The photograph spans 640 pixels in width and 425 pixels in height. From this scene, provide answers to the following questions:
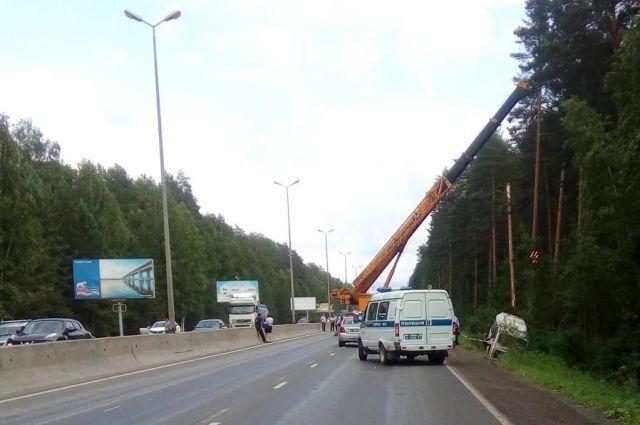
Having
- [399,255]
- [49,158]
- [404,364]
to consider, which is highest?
[49,158]

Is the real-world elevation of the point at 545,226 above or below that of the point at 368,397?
above

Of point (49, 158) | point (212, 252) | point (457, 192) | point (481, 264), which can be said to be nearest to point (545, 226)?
point (457, 192)

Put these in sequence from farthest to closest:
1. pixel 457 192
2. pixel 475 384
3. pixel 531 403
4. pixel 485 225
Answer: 1. pixel 457 192
2. pixel 485 225
3. pixel 475 384
4. pixel 531 403

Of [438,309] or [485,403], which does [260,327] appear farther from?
[485,403]

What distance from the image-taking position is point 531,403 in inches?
565

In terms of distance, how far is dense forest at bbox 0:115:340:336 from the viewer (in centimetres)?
6012

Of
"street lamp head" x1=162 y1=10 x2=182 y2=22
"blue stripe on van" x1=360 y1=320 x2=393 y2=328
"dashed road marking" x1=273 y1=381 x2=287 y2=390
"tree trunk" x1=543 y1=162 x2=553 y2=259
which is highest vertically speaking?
"street lamp head" x1=162 y1=10 x2=182 y2=22

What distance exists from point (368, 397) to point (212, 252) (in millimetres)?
107743

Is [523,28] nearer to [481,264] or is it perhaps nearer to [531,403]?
[531,403]

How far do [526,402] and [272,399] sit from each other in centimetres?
499

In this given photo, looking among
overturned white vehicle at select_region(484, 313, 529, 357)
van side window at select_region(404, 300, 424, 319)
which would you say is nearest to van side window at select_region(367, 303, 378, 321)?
van side window at select_region(404, 300, 424, 319)

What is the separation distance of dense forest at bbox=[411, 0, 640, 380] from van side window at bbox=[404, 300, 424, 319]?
7575 mm

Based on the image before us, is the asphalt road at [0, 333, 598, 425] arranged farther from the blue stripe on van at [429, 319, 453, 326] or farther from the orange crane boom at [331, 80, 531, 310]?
the orange crane boom at [331, 80, 531, 310]

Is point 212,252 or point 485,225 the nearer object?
point 485,225
